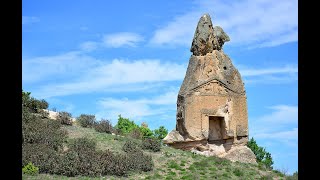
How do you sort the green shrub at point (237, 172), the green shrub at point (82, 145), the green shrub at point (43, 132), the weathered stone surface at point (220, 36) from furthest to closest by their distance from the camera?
the weathered stone surface at point (220, 36), the green shrub at point (43, 132), the green shrub at point (82, 145), the green shrub at point (237, 172)

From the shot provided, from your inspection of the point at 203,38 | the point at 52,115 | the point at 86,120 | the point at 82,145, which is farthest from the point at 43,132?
the point at 203,38

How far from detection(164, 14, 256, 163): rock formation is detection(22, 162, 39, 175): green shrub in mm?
8023

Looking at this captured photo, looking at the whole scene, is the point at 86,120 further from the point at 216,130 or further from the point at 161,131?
the point at 161,131

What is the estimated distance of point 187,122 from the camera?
23.2 metres

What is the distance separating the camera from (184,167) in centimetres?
2009

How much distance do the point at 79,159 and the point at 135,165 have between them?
2.29 m

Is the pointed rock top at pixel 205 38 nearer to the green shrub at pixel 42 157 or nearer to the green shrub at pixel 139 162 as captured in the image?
the green shrub at pixel 139 162

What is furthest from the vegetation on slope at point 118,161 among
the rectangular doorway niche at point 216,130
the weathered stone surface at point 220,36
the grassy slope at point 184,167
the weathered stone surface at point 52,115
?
the weathered stone surface at point 220,36

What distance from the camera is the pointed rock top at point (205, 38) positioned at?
965 inches

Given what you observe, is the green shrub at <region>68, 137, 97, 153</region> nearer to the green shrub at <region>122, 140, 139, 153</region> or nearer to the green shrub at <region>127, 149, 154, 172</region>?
the green shrub at <region>122, 140, 139, 153</region>

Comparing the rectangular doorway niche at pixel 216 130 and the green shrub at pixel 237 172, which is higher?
the rectangular doorway niche at pixel 216 130

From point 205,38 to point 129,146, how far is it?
709 centimetres

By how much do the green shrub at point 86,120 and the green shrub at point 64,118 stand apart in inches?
40.0
